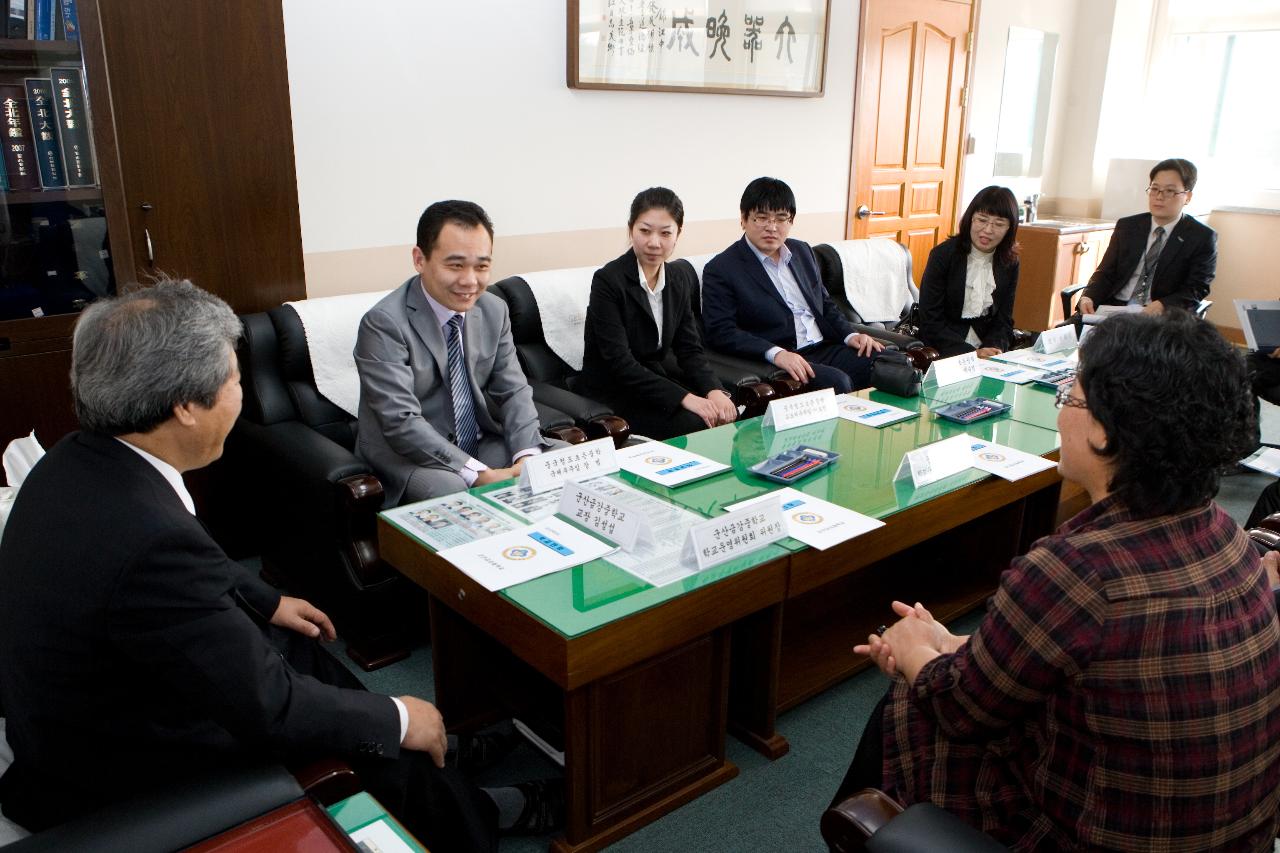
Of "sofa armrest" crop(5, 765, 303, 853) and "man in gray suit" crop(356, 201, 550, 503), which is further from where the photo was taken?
"man in gray suit" crop(356, 201, 550, 503)

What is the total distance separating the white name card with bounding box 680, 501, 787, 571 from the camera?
1688 millimetres

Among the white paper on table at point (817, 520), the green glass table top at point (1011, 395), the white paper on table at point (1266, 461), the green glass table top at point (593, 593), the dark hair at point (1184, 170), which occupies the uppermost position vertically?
the dark hair at point (1184, 170)

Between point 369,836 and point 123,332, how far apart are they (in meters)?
0.72

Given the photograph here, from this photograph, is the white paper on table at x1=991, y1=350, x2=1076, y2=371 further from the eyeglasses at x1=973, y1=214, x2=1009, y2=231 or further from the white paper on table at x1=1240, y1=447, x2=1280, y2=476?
the white paper on table at x1=1240, y1=447, x2=1280, y2=476

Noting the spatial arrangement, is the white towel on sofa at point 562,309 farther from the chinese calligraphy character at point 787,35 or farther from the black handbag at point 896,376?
the chinese calligraphy character at point 787,35

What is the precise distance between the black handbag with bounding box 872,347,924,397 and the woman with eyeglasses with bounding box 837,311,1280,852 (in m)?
1.65

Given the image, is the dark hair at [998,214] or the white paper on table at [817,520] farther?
the dark hair at [998,214]

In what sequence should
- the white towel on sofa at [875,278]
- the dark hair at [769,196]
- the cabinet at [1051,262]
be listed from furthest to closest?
the cabinet at [1051,262]
the white towel on sofa at [875,278]
the dark hair at [769,196]

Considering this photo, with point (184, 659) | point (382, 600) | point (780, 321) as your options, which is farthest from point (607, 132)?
point (184, 659)

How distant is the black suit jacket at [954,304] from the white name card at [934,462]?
5.72 feet

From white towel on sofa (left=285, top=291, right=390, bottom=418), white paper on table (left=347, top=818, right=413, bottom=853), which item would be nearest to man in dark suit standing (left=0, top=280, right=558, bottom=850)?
white paper on table (left=347, top=818, right=413, bottom=853)

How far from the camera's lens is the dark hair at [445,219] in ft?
7.74

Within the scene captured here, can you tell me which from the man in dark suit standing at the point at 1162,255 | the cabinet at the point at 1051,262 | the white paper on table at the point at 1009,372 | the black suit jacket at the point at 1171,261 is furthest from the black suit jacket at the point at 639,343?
the cabinet at the point at 1051,262

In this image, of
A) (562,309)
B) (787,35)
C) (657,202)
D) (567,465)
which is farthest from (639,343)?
(787,35)
